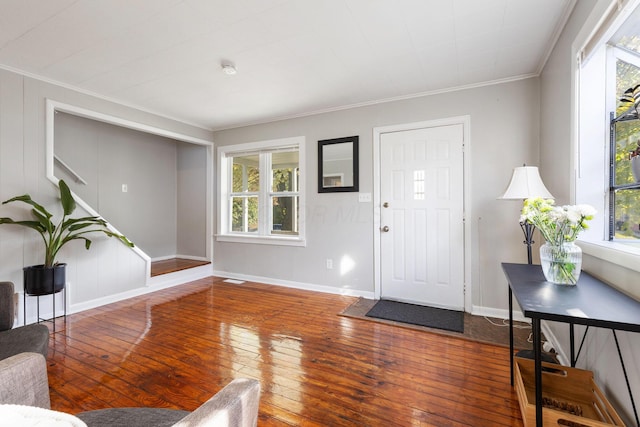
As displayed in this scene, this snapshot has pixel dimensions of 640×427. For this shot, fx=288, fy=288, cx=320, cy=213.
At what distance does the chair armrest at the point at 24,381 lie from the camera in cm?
79

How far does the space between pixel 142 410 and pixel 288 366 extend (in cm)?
112

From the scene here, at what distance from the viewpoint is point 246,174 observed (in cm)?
457

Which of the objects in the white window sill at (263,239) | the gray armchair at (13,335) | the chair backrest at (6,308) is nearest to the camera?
the gray armchair at (13,335)

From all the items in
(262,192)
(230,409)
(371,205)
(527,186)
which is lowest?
(230,409)

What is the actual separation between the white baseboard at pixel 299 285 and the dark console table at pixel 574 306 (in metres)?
2.25

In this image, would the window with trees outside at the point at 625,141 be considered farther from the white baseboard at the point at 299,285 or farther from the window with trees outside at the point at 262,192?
the window with trees outside at the point at 262,192

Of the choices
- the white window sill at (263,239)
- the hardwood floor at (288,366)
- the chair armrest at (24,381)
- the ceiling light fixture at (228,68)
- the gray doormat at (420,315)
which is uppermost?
the ceiling light fixture at (228,68)

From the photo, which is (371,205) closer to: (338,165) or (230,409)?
(338,165)

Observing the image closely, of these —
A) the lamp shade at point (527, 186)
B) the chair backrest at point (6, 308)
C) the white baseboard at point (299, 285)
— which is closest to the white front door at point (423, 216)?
the white baseboard at point (299, 285)

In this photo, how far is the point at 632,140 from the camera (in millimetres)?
1439

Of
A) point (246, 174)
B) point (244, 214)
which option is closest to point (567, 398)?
point (244, 214)

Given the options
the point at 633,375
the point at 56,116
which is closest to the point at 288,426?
the point at 633,375

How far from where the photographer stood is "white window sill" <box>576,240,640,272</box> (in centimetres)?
120

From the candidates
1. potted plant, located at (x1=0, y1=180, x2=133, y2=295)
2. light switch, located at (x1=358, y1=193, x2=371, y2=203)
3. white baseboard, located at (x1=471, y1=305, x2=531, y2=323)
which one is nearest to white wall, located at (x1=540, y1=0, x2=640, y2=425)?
white baseboard, located at (x1=471, y1=305, x2=531, y2=323)
